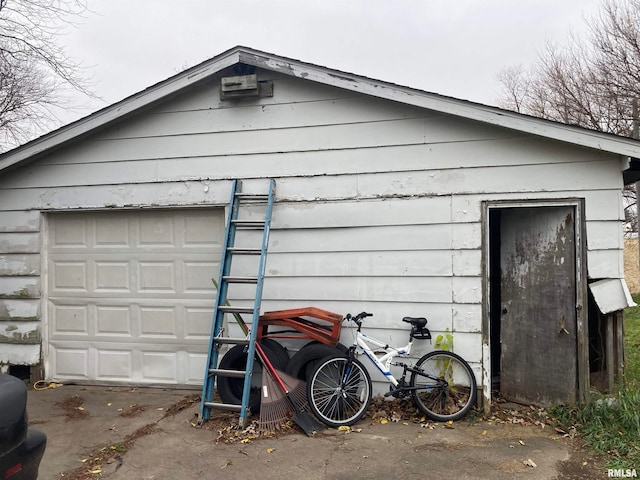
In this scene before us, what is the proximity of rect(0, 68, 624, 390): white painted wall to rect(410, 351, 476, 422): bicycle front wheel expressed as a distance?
7.8 inches

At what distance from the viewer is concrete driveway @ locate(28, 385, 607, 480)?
12.3ft

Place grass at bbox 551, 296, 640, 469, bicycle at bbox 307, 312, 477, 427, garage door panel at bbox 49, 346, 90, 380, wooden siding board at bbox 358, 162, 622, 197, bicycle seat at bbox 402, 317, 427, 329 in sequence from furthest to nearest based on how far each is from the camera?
1. garage door panel at bbox 49, 346, 90, 380
2. bicycle seat at bbox 402, 317, 427, 329
3. wooden siding board at bbox 358, 162, 622, 197
4. bicycle at bbox 307, 312, 477, 427
5. grass at bbox 551, 296, 640, 469

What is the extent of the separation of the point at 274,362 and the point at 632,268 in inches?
670

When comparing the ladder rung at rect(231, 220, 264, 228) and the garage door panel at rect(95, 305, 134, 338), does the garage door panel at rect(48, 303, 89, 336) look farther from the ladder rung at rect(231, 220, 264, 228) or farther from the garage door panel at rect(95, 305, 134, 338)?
the ladder rung at rect(231, 220, 264, 228)

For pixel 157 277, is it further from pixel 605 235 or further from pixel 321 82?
pixel 605 235

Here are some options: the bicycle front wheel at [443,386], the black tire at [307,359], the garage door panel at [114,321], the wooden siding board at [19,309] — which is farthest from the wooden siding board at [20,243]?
the bicycle front wheel at [443,386]

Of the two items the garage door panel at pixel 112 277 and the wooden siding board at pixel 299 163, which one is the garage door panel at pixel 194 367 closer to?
the garage door panel at pixel 112 277

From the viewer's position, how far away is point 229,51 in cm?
534

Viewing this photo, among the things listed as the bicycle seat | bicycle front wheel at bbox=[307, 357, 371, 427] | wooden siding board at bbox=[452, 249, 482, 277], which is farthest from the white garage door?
wooden siding board at bbox=[452, 249, 482, 277]

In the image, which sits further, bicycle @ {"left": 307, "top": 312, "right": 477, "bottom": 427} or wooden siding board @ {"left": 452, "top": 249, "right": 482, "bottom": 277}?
wooden siding board @ {"left": 452, "top": 249, "right": 482, "bottom": 277}

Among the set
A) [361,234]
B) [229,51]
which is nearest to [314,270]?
[361,234]

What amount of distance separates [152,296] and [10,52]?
864 centimetres

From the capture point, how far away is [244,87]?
213 inches

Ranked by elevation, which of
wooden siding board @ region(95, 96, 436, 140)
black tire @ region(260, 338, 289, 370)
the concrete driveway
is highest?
wooden siding board @ region(95, 96, 436, 140)
